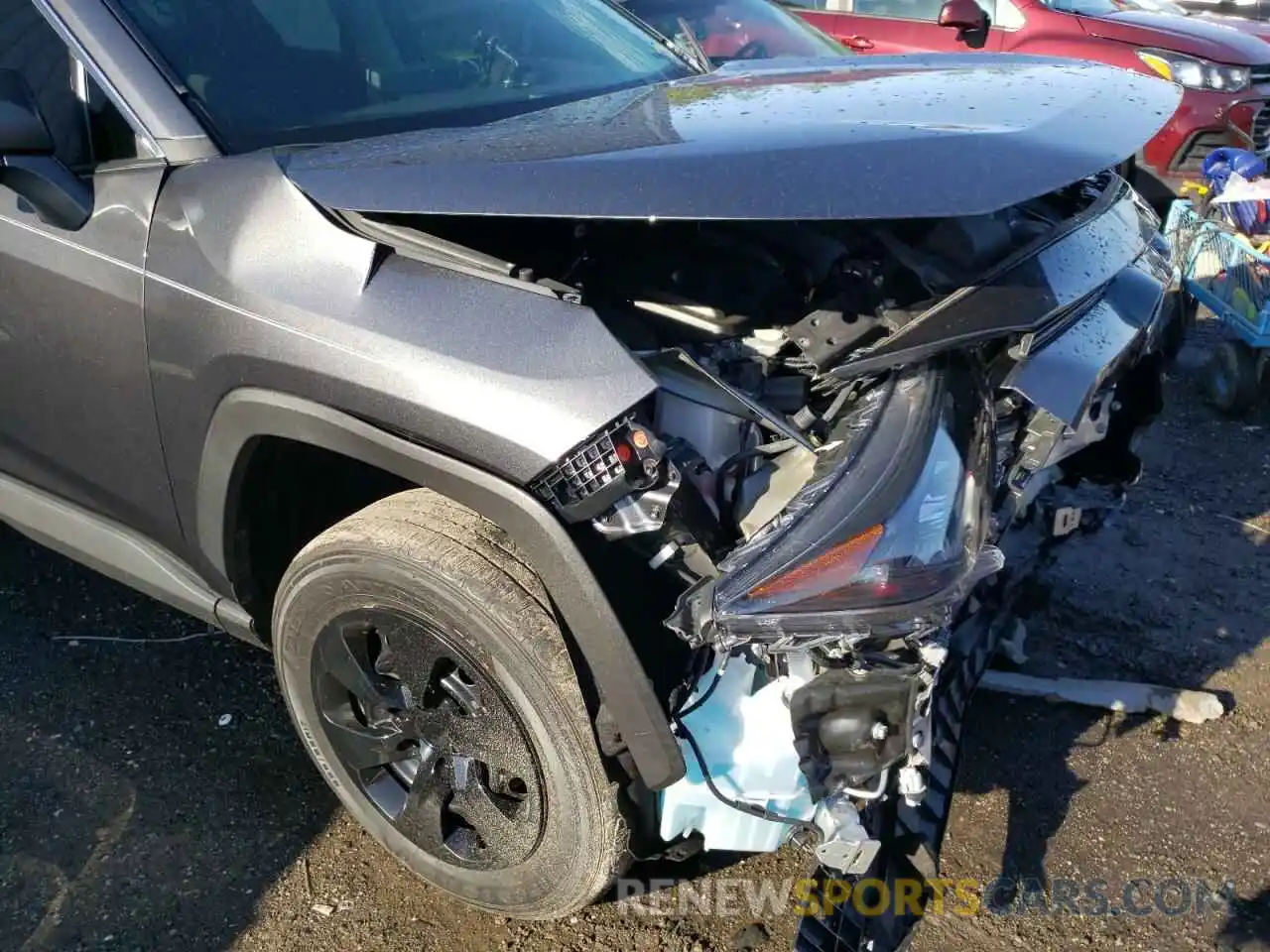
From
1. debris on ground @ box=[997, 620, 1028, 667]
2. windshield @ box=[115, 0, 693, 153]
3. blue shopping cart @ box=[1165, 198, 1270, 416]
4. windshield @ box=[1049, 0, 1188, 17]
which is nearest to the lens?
windshield @ box=[115, 0, 693, 153]

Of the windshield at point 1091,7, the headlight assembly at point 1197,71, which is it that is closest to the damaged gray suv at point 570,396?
the headlight assembly at point 1197,71

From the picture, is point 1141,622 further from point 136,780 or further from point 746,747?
point 136,780

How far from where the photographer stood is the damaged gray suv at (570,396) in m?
1.78

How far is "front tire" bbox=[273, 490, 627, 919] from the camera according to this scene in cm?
194

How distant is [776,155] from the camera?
1878 millimetres

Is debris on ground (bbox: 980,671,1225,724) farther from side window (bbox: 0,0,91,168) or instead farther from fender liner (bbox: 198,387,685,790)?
side window (bbox: 0,0,91,168)

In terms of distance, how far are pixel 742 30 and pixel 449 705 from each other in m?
4.63

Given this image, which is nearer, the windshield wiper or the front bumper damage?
the front bumper damage

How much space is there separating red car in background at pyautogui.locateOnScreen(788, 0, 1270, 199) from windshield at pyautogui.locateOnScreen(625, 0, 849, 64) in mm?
954

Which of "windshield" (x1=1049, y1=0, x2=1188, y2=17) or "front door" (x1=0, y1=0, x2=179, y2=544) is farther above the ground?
"front door" (x1=0, y1=0, x2=179, y2=544)

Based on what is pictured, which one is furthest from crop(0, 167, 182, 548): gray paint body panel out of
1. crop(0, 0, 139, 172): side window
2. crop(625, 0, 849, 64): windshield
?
crop(625, 0, 849, 64): windshield

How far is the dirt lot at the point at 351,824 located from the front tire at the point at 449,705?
0.23 m

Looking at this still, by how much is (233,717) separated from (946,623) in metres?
2.04

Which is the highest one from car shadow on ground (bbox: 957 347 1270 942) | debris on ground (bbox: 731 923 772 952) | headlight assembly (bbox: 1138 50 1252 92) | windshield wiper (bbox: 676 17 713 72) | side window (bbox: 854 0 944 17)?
windshield wiper (bbox: 676 17 713 72)
